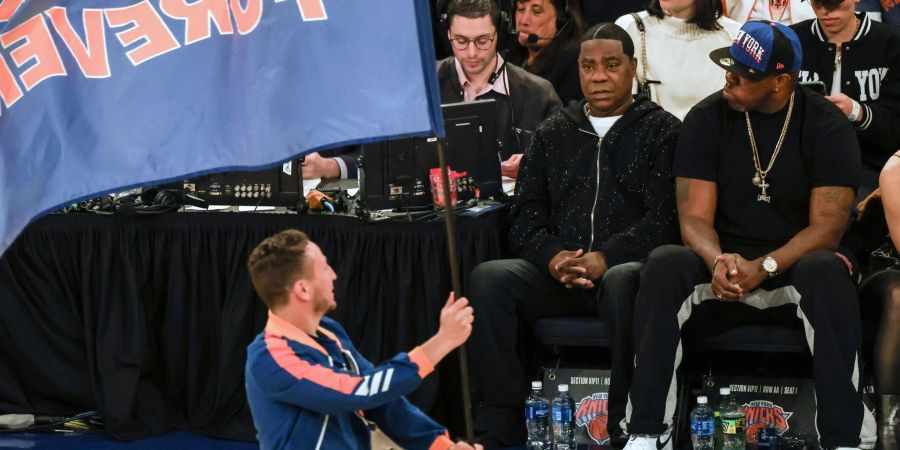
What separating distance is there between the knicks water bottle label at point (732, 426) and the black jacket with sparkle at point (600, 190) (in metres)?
0.76

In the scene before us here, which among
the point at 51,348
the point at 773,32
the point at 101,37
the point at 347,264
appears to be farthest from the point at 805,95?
the point at 51,348

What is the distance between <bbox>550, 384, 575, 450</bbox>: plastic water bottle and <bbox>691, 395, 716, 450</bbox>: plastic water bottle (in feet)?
1.75

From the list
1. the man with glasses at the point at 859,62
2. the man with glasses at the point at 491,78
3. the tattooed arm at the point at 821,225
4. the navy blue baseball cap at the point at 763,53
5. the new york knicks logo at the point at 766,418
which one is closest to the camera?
the tattooed arm at the point at 821,225

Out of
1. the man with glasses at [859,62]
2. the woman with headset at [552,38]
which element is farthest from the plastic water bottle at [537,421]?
the woman with headset at [552,38]

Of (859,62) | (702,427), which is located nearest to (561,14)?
(859,62)

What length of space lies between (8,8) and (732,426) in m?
3.19

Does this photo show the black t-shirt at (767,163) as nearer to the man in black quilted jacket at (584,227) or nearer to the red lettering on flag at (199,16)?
the man in black quilted jacket at (584,227)

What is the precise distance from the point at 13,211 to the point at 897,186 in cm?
344

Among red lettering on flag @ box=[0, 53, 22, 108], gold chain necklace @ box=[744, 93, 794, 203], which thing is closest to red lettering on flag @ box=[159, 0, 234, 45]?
red lettering on flag @ box=[0, 53, 22, 108]

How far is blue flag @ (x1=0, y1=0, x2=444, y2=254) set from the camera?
431 cm

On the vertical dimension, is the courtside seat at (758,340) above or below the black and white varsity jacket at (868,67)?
below

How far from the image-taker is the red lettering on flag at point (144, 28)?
4383 millimetres

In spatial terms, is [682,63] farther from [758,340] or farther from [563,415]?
[563,415]

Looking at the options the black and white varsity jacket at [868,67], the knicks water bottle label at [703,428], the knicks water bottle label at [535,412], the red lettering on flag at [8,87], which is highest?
the red lettering on flag at [8,87]
